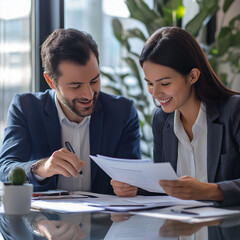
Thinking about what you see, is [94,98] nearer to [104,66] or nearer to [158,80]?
[158,80]

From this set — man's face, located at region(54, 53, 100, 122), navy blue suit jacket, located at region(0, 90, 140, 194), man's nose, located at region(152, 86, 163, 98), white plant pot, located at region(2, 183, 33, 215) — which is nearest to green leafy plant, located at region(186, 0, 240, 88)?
navy blue suit jacket, located at region(0, 90, 140, 194)

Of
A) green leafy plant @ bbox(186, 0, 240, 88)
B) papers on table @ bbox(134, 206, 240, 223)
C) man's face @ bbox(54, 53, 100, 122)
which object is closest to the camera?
papers on table @ bbox(134, 206, 240, 223)

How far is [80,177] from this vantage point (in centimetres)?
216

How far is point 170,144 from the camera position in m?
2.07

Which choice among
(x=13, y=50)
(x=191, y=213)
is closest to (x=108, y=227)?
(x=191, y=213)

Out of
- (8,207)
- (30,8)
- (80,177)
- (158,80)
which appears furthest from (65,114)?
(30,8)

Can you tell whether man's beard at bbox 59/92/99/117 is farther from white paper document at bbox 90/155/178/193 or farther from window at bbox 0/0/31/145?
window at bbox 0/0/31/145

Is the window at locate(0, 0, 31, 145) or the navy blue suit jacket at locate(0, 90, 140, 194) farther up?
the window at locate(0, 0, 31, 145)

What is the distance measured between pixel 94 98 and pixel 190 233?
3.92 feet

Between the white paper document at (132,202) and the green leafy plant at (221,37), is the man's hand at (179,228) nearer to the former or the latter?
the white paper document at (132,202)

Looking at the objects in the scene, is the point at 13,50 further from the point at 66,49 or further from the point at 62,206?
the point at 62,206

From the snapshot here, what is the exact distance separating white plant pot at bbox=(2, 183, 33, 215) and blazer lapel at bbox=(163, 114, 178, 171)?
32.3 inches

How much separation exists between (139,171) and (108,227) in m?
0.40

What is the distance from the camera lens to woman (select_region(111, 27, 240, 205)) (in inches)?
74.9
